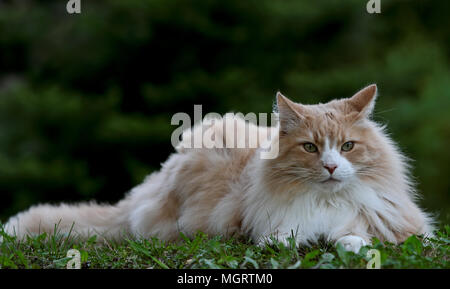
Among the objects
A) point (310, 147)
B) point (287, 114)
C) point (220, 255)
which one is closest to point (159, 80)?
point (287, 114)

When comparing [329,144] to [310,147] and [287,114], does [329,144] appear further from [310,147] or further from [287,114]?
[287,114]

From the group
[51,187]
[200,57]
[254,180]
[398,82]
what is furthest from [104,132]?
[254,180]

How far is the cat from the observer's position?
370 cm

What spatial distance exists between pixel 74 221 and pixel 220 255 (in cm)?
176

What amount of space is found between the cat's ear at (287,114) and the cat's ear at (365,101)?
1.30ft

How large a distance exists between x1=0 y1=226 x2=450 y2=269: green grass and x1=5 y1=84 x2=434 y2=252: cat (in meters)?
0.18

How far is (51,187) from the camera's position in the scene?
10.5 meters

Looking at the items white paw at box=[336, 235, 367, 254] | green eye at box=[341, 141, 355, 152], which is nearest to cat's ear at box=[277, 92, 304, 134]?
green eye at box=[341, 141, 355, 152]

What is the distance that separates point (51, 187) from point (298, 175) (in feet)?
25.4

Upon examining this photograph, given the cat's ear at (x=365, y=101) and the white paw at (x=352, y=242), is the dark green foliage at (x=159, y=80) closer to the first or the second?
the cat's ear at (x=365, y=101)

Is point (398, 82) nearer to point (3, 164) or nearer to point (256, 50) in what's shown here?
point (256, 50)

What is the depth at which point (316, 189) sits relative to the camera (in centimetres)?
374
